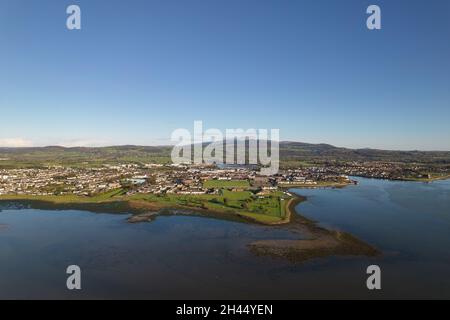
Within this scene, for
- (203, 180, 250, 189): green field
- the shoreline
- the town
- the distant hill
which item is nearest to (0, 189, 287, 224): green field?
the shoreline

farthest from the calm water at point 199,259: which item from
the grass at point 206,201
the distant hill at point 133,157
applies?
the distant hill at point 133,157

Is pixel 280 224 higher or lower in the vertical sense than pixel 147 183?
lower

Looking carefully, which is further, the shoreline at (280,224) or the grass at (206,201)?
the grass at (206,201)

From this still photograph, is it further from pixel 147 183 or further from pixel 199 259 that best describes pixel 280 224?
pixel 147 183

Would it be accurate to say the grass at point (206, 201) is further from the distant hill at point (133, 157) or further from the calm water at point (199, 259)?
the distant hill at point (133, 157)

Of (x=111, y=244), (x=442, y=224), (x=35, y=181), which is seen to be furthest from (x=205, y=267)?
(x=35, y=181)

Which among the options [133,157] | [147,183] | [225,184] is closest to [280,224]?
[225,184]
